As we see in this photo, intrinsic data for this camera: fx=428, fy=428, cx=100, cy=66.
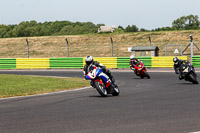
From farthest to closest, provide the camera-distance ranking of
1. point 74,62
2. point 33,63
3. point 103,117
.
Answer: point 33,63 < point 74,62 < point 103,117

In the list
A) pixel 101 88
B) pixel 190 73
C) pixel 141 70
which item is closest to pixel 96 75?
pixel 101 88

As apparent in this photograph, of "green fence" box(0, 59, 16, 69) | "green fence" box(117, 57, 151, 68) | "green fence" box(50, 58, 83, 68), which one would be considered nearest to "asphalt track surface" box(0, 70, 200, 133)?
"green fence" box(117, 57, 151, 68)

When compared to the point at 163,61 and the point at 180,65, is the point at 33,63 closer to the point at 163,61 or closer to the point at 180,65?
the point at 163,61

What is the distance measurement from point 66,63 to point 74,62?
2.20ft

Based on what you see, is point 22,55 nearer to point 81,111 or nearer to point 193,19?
point 81,111

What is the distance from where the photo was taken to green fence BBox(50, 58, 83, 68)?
103 ft

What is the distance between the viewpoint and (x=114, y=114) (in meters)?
7.87

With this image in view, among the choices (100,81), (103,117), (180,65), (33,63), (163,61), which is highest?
(180,65)

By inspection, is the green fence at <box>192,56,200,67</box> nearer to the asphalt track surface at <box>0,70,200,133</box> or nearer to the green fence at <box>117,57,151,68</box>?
the green fence at <box>117,57,151,68</box>

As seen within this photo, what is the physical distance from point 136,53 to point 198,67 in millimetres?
10704

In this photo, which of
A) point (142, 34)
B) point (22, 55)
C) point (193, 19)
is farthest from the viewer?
point (193, 19)

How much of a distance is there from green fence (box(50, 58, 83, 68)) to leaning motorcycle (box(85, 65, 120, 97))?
19.2 meters

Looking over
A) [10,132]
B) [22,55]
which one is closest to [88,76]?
[10,132]

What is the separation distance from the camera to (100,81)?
38.7ft
